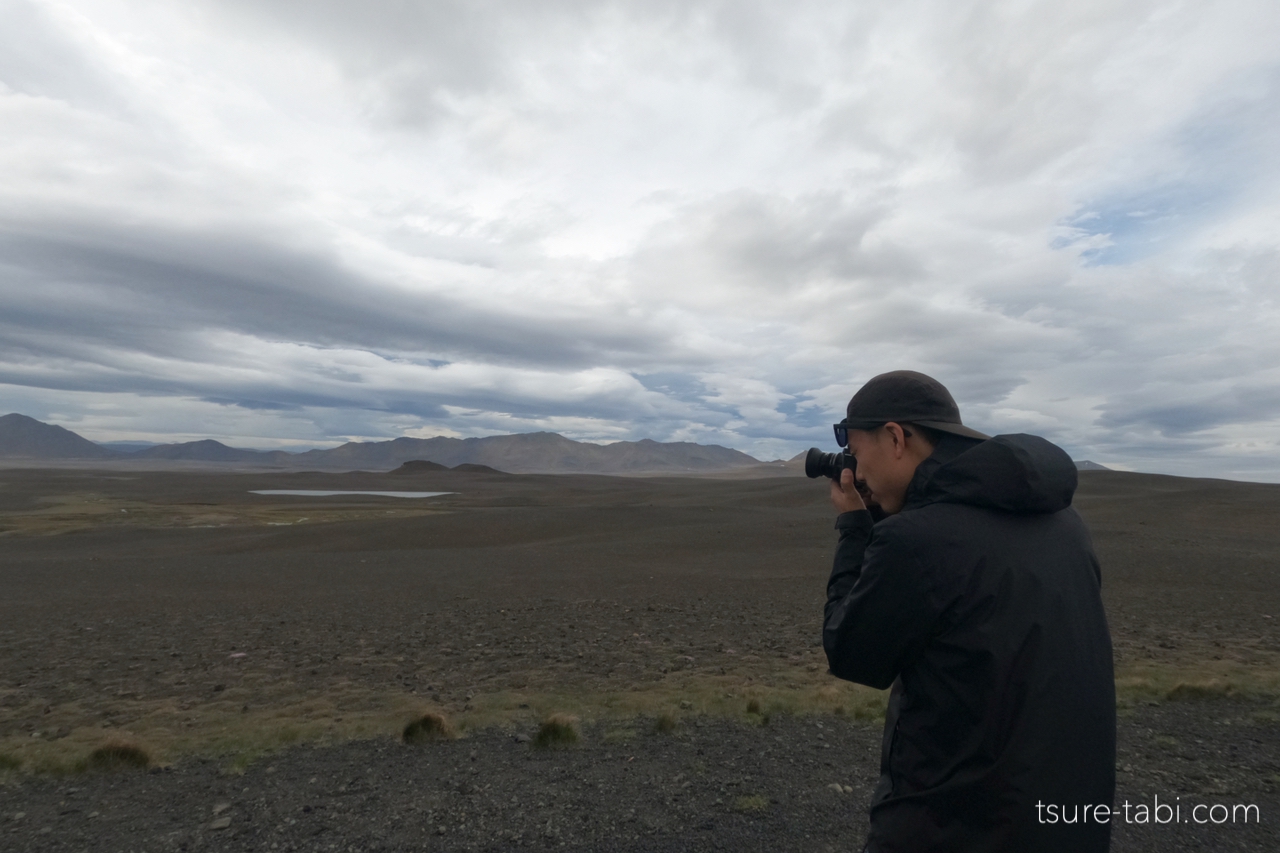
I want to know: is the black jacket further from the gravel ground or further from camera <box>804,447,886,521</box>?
the gravel ground

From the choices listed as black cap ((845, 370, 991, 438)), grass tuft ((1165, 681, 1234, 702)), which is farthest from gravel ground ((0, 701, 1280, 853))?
black cap ((845, 370, 991, 438))

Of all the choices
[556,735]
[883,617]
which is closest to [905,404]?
[883,617]

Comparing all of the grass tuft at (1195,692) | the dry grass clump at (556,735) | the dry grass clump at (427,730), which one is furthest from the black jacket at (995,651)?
the grass tuft at (1195,692)

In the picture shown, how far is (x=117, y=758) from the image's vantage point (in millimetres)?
6301

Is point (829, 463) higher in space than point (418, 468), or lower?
higher

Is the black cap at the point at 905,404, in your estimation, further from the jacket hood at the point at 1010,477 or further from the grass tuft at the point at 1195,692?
the grass tuft at the point at 1195,692

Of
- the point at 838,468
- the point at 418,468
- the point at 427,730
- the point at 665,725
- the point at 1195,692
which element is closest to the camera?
the point at 838,468

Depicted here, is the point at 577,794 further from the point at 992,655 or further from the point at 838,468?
the point at 992,655

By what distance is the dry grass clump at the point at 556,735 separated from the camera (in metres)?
6.54

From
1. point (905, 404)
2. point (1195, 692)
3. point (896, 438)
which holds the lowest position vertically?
point (1195, 692)

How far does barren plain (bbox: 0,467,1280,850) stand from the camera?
500 cm

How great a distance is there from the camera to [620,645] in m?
11.6

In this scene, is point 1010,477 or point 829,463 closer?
point 1010,477

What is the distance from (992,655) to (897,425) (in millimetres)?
694
